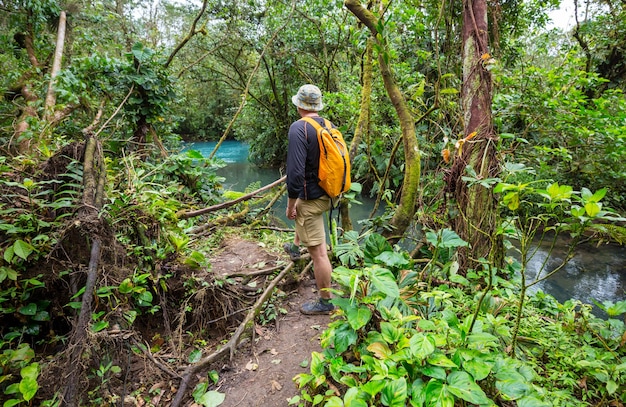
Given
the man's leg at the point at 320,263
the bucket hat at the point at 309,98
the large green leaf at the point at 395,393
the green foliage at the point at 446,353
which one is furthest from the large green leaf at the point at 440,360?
the bucket hat at the point at 309,98

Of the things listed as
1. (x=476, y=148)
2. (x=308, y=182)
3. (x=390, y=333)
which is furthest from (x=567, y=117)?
(x=390, y=333)

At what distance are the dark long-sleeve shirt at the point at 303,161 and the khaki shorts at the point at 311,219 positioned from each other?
0.29 feet

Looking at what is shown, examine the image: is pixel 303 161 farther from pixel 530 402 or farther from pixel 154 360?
pixel 530 402

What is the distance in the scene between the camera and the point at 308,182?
2.75 metres

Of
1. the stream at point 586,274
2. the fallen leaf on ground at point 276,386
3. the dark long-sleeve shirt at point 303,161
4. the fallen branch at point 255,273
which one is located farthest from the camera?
the stream at point 586,274

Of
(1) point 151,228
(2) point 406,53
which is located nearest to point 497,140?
(1) point 151,228

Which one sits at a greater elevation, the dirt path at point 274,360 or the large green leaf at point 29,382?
the large green leaf at point 29,382

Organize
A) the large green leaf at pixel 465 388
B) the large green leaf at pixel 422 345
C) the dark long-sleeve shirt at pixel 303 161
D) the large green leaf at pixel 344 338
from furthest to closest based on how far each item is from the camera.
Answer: the dark long-sleeve shirt at pixel 303 161 < the large green leaf at pixel 344 338 < the large green leaf at pixel 422 345 < the large green leaf at pixel 465 388

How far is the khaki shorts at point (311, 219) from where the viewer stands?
9.22 feet

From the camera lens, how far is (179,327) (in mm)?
2609

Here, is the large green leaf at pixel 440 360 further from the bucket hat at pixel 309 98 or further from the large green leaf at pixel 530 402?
the bucket hat at pixel 309 98

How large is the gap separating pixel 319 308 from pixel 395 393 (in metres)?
1.67

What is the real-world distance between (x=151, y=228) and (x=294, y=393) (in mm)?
1758

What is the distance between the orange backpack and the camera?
264cm
